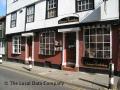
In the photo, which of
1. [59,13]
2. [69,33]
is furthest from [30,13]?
[69,33]

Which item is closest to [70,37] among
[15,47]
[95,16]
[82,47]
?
[82,47]

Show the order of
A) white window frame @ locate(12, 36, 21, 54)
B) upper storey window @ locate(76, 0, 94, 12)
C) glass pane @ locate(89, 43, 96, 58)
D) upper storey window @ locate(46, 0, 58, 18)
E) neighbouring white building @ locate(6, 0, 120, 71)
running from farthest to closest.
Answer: white window frame @ locate(12, 36, 21, 54)
upper storey window @ locate(46, 0, 58, 18)
upper storey window @ locate(76, 0, 94, 12)
glass pane @ locate(89, 43, 96, 58)
neighbouring white building @ locate(6, 0, 120, 71)

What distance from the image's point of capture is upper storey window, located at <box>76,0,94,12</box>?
15688mm

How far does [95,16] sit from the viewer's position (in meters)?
15.1

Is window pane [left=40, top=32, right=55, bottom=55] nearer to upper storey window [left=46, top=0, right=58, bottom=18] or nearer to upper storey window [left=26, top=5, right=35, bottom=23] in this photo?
upper storey window [left=46, top=0, right=58, bottom=18]

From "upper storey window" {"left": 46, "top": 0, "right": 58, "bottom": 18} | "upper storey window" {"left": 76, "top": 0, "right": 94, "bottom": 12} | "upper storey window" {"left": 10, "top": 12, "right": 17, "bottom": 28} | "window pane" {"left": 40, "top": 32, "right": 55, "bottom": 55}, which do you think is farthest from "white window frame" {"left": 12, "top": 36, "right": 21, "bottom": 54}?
"upper storey window" {"left": 76, "top": 0, "right": 94, "bottom": 12}

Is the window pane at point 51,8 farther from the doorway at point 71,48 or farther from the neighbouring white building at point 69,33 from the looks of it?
the doorway at point 71,48

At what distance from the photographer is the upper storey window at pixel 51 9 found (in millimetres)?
18834

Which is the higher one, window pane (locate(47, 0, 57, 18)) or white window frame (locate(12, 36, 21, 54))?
window pane (locate(47, 0, 57, 18))

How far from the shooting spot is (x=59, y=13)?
18219 mm

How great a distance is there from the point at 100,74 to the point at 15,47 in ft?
42.9

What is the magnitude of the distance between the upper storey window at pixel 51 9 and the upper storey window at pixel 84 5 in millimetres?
2564

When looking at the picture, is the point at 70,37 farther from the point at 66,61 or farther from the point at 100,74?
the point at 100,74

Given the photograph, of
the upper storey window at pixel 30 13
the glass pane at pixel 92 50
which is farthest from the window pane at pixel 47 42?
the glass pane at pixel 92 50
